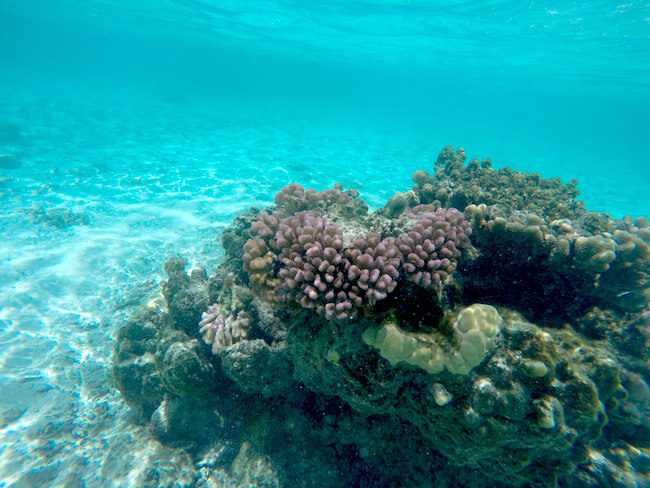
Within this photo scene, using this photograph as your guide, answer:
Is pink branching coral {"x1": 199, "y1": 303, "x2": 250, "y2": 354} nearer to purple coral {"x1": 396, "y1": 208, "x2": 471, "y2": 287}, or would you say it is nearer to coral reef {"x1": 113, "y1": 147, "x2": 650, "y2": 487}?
coral reef {"x1": 113, "y1": 147, "x2": 650, "y2": 487}

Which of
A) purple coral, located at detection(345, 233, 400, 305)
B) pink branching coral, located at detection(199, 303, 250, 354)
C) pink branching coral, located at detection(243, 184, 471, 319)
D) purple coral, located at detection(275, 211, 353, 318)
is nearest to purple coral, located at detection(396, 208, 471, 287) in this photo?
pink branching coral, located at detection(243, 184, 471, 319)

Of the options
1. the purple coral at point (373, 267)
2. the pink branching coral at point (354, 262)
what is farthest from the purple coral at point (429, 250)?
the purple coral at point (373, 267)

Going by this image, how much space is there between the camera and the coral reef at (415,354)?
3512 millimetres

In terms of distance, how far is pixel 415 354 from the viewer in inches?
131

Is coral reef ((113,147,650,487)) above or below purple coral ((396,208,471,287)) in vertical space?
below

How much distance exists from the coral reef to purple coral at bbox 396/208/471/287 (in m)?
0.02

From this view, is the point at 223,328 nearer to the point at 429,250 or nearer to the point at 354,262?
the point at 354,262

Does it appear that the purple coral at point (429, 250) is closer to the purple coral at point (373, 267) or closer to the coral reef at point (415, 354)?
the coral reef at point (415, 354)

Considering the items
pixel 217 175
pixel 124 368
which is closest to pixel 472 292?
pixel 124 368

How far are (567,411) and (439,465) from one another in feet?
6.36

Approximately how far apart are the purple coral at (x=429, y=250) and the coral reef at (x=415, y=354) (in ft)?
0.06

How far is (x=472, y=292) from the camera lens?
4.60 metres

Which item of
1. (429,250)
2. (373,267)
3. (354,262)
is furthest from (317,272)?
(429,250)

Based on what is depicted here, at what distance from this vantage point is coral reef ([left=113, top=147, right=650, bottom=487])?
11.5ft
